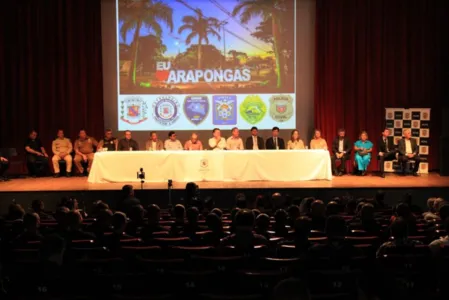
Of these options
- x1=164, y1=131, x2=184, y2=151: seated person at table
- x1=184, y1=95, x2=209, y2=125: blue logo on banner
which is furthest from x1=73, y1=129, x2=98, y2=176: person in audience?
x1=184, y1=95, x2=209, y2=125: blue logo on banner

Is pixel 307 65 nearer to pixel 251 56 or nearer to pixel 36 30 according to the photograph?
pixel 251 56

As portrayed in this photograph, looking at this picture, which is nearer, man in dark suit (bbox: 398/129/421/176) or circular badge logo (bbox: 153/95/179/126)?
man in dark suit (bbox: 398/129/421/176)

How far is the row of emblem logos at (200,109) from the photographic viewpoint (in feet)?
46.2

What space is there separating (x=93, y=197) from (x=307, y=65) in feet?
21.5

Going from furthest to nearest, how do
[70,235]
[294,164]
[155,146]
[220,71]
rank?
[220,71] → [155,146] → [294,164] → [70,235]

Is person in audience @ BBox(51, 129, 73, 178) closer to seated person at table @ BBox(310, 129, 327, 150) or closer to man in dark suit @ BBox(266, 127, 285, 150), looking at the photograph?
man in dark suit @ BBox(266, 127, 285, 150)

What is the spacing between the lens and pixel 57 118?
14.3 meters

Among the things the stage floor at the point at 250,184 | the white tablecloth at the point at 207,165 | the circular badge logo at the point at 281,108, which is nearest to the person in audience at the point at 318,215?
the stage floor at the point at 250,184

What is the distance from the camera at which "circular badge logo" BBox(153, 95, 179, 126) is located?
14062 millimetres

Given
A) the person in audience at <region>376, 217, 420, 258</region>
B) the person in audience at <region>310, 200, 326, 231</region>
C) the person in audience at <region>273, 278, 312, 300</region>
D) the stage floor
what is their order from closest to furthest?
1. the person in audience at <region>273, 278, 312, 300</region>
2. the person in audience at <region>376, 217, 420, 258</region>
3. the person in audience at <region>310, 200, 326, 231</region>
4. the stage floor

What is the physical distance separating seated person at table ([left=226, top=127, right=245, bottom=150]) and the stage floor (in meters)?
1.47

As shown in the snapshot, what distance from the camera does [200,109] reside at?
1412cm

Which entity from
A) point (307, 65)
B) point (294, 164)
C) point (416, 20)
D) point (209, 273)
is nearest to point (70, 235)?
point (209, 273)

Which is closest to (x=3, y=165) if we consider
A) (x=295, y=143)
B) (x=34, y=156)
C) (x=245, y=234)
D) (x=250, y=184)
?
(x=34, y=156)
